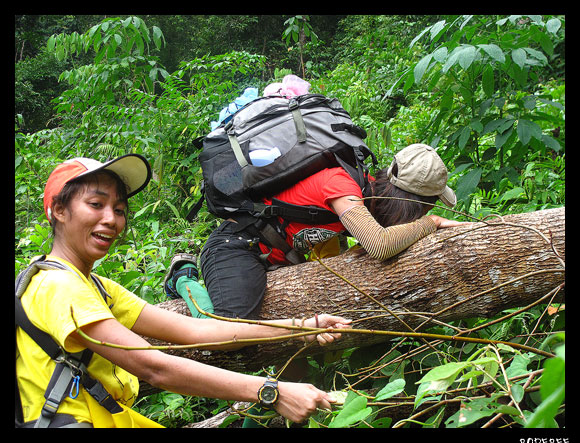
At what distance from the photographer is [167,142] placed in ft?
19.4

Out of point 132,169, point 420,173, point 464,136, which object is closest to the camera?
point 132,169

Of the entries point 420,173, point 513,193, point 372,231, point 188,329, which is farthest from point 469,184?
point 188,329

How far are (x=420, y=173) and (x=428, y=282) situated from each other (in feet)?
2.04

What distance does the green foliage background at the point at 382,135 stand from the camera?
244cm

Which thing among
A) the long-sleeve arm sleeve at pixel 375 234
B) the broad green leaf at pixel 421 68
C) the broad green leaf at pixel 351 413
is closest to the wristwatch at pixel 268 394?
the broad green leaf at pixel 351 413

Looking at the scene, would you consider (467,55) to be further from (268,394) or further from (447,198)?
(268,394)

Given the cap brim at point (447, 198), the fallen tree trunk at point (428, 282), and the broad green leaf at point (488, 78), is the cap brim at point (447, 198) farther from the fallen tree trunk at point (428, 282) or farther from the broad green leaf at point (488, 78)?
the broad green leaf at point (488, 78)

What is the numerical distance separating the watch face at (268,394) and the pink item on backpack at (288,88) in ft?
6.81

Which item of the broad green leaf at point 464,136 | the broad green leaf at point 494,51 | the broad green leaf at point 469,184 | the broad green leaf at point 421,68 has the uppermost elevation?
the broad green leaf at point 494,51

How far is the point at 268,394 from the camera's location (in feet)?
5.93

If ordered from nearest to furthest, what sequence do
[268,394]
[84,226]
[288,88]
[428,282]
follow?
[268,394] < [84,226] < [428,282] < [288,88]

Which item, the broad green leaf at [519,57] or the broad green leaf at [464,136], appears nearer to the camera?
the broad green leaf at [519,57]
